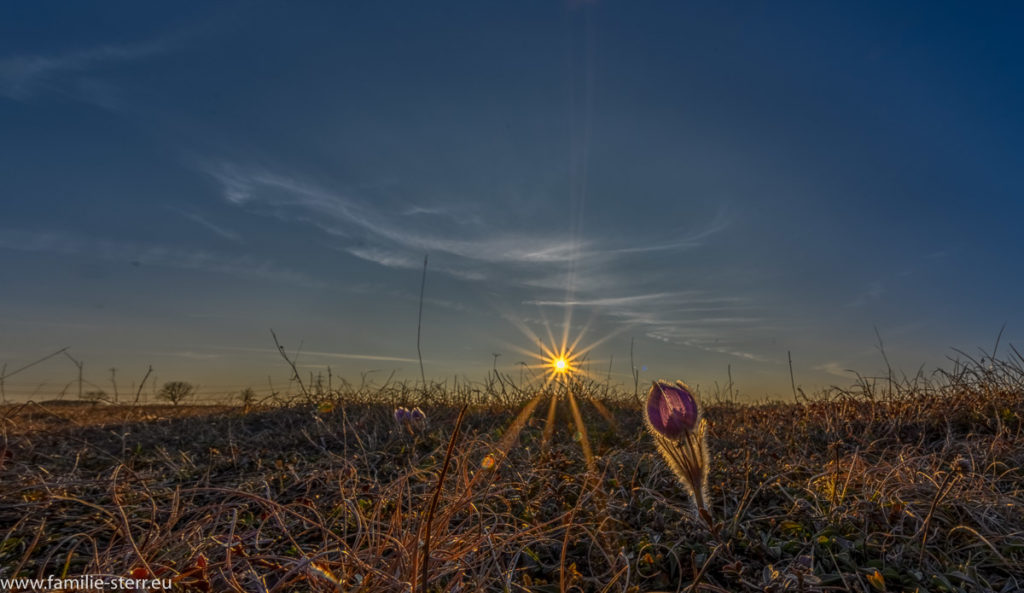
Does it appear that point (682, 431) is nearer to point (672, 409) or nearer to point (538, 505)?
point (672, 409)

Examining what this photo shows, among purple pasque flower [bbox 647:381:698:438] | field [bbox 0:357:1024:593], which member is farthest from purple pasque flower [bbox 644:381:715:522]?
field [bbox 0:357:1024:593]

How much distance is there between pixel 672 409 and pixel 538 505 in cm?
90

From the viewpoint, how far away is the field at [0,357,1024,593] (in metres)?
2.14

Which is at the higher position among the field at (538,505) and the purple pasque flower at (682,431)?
the purple pasque flower at (682,431)

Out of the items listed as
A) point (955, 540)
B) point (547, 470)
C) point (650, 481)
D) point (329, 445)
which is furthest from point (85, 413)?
point (955, 540)

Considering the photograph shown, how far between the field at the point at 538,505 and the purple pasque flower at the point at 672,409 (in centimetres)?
46

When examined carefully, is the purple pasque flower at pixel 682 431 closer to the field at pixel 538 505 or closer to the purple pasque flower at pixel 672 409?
the purple pasque flower at pixel 672 409

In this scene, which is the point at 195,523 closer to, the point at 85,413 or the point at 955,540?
the point at 955,540

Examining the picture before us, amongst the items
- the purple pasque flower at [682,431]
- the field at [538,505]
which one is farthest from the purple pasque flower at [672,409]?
the field at [538,505]

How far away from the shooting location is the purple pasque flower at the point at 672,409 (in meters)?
2.42

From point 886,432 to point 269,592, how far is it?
4291 millimetres

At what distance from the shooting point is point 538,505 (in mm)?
2926

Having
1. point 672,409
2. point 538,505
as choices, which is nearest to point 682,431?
point 672,409

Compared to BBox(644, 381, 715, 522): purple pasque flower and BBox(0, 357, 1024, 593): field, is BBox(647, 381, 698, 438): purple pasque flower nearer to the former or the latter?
BBox(644, 381, 715, 522): purple pasque flower
